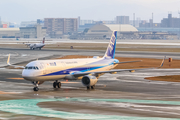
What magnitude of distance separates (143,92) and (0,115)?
63.3 feet

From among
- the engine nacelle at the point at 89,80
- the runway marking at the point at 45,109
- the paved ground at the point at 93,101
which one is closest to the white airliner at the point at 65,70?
the engine nacelle at the point at 89,80

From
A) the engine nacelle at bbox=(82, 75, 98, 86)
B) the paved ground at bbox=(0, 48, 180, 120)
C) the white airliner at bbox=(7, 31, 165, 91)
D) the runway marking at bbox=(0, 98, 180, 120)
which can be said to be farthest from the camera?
the engine nacelle at bbox=(82, 75, 98, 86)

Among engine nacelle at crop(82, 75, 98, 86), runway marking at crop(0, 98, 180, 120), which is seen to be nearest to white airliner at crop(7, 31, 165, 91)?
engine nacelle at crop(82, 75, 98, 86)

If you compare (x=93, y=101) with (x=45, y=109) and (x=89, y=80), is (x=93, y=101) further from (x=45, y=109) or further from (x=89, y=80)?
(x=89, y=80)

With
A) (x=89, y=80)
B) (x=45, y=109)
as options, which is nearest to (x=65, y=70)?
(x=89, y=80)

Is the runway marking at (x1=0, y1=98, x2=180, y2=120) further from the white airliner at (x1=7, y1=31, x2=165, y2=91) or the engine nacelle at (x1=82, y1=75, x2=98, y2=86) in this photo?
the engine nacelle at (x1=82, y1=75, x2=98, y2=86)

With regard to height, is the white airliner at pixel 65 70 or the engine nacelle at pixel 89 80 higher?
the white airliner at pixel 65 70

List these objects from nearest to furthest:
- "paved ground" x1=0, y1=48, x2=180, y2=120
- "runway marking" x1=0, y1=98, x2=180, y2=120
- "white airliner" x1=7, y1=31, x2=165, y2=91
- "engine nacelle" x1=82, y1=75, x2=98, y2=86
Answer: "runway marking" x1=0, y1=98, x2=180, y2=120, "paved ground" x1=0, y1=48, x2=180, y2=120, "white airliner" x1=7, y1=31, x2=165, y2=91, "engine nacelle" x1=82, y1=75, x2=98, y2=86

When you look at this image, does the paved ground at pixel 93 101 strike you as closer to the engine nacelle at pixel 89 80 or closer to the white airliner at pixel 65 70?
the engine nacelle at pixel 89 80

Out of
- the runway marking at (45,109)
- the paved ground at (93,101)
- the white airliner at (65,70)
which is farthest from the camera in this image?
the white airliner at (65,70)

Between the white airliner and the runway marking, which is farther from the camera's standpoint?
the white airliner

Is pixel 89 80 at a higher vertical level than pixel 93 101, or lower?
higher

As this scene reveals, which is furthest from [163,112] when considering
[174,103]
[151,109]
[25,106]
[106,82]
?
[106,82]

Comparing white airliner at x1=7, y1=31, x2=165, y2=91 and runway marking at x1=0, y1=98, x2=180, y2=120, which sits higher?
white airliner at x1=7, y1=31, x2=165, y2=91
